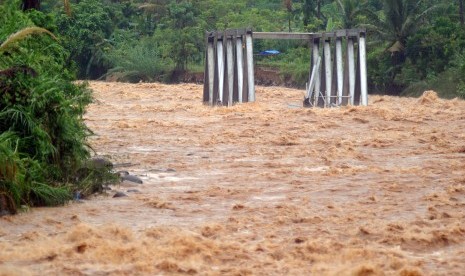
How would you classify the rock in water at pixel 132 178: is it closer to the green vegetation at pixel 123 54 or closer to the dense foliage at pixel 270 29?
the green vegetation at pixel 123 54

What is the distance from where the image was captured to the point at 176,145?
20.1 meters

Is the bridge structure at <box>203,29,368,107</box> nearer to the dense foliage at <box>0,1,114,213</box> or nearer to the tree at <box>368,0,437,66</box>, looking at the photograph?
the tree at <box>368,0,437,66</box>

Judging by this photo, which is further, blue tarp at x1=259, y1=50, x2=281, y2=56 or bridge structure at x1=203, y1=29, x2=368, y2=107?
blue tarp at x1=259, y1=50, x2=281, y2=56

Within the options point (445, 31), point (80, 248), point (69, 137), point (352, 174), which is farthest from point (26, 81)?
point (445, 31)

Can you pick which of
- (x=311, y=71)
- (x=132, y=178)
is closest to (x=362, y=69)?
(x=311, y=71)

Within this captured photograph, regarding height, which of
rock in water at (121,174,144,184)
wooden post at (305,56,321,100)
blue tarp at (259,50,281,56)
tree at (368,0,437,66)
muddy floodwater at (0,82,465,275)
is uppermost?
tree at (368,0,437,66)

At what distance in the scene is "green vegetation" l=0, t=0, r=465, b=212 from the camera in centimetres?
1247

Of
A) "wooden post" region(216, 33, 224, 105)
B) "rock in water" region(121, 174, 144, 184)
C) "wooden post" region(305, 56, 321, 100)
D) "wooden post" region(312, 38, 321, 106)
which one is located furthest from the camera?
"wooden post" region(216, 33, 224, 105)

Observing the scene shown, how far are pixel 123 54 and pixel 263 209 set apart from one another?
42036 millimetres

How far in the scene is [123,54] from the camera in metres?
53.5

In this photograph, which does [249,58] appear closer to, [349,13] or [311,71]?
[311,71]

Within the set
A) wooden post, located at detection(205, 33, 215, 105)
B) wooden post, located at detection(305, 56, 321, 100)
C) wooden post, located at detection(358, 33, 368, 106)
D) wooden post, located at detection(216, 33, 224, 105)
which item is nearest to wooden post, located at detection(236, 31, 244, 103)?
wooden post, located at detection(216, 33, 224, 105)

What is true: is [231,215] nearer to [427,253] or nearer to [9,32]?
[427,253]

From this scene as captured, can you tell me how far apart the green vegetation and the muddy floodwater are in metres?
0.71
